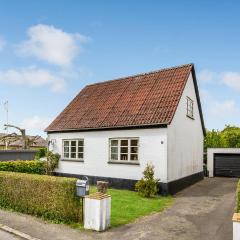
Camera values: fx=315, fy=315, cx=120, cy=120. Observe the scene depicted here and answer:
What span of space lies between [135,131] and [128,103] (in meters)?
2.94

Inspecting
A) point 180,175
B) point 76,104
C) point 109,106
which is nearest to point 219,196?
point 180,175

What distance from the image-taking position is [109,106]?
2197 centimetres

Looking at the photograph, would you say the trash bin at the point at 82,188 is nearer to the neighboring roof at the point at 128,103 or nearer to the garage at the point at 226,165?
the neighboring roof at the point at 128,103

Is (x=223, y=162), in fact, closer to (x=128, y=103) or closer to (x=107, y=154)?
(x=128, y=103)

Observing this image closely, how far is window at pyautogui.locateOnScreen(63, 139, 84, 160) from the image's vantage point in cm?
2195

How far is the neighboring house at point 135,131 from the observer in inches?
706

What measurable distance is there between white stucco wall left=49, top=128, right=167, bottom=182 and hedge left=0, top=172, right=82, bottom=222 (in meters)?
7.45

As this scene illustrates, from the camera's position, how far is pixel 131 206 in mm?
13547

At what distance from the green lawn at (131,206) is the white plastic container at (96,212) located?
0.77 meters

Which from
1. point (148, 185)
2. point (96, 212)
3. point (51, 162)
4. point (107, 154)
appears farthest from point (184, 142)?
point (96, 212)

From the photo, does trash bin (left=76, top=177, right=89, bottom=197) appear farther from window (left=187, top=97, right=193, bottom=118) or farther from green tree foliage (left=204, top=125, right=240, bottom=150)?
green tree foliage (left=204, top=125, right=240, bottom=150)

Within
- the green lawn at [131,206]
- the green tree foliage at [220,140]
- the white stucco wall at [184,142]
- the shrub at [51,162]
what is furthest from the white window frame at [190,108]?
the green tree foliage at [220,140]

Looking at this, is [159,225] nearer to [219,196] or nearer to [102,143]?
[219,196]

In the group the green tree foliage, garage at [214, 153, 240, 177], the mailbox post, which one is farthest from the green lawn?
the green tree foliage
